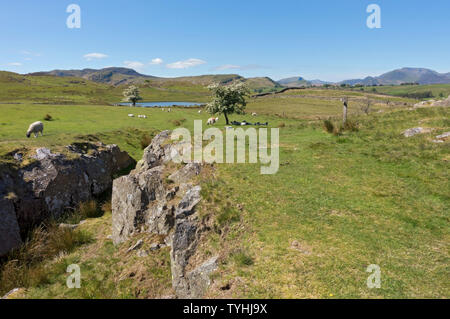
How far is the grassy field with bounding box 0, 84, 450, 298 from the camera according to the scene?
721 cm

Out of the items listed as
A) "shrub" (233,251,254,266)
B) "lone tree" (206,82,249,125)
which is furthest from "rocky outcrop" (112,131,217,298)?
"lone tree" (206,82,249,125)

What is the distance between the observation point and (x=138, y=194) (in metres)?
14.4

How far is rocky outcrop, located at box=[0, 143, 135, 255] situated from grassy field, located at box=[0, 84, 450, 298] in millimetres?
2306

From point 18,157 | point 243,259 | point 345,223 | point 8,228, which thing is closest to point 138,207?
point 8,228

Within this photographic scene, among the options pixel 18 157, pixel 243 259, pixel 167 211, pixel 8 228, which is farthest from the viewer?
pixel 18 157

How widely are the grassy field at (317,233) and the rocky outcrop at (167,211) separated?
805mm

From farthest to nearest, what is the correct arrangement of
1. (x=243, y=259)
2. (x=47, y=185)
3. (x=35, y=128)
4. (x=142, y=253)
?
(x=35, y=128) → (x=47, y=185) → (x=142, y=253) → (x=243, y=259)

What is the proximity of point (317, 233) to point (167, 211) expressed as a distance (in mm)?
7878

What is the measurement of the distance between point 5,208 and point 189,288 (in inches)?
489

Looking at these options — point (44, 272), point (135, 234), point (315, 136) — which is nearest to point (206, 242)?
point (135, 234)

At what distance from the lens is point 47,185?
54.9 feet

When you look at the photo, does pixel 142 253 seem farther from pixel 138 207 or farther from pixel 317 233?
pixel 317 233

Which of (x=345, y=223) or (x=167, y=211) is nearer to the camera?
(x=345, y=223)

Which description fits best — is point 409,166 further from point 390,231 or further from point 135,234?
point 135,234
